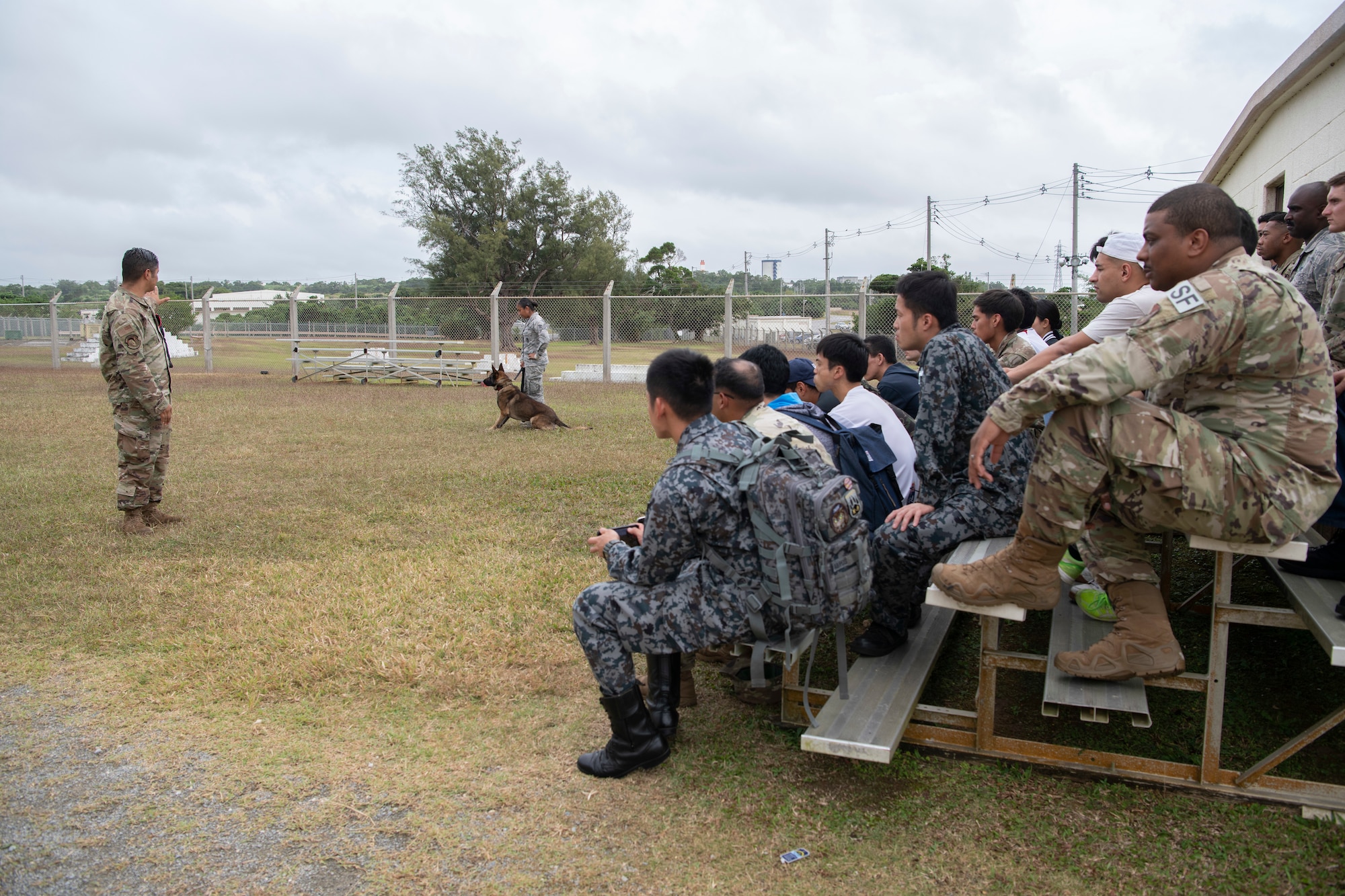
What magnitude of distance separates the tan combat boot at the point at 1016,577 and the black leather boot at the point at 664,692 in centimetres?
108

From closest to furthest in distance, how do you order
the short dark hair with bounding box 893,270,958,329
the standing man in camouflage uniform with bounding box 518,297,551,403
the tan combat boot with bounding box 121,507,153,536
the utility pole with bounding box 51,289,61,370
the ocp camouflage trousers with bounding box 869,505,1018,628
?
1. the ocp camouflage trousers with bounding box 869,505,1018,628
2. the short dark hair with bounding box 893,270,958,329
3. the tan combat boot with bounding box 121,507,153,536
4. the standing man in camouflage uniform with bounding box 518,297,551,403
5. the utility pole with bounding box 51,289,61,370

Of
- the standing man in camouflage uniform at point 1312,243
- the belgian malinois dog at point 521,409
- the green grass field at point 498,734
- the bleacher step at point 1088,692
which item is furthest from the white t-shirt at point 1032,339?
the belgian malinois dog at point 521,409

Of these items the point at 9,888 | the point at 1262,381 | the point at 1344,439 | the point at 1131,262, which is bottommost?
the point at 9,888

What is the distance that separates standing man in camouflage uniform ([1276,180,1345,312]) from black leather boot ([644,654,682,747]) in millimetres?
3122

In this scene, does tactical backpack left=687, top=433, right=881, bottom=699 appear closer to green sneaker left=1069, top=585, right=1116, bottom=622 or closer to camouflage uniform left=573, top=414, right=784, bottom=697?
camouflage uniform left=573, top=414, right=784, bottom=697

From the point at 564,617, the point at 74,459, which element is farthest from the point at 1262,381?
the point at 74,459

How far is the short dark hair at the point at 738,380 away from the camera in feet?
11.7

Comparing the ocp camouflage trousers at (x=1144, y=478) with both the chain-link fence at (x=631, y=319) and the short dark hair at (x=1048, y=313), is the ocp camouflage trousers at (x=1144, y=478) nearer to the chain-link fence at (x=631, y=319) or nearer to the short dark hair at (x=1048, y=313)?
the short dark hair at (x=1048, y=313)

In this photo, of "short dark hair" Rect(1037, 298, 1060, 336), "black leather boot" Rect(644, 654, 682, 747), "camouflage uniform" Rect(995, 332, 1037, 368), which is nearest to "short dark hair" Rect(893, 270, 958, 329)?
"black leather boot" Rect(644, 654, 682, 747)

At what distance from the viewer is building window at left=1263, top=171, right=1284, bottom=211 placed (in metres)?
8.75

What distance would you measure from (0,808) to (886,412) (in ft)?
12.3

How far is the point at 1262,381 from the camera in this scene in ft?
8.69

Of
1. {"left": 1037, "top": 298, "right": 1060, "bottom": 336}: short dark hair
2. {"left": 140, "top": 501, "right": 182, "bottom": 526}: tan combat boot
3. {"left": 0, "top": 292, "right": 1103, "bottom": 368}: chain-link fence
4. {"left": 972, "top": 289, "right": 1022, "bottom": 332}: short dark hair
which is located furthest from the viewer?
{"left": 0, "top": 292, "right": 1103, "bottom": 368}: chain-link fence

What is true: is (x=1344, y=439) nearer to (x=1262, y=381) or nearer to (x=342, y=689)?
(x=1262, y=381)
